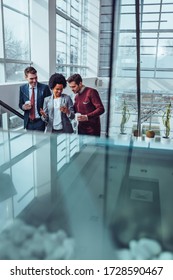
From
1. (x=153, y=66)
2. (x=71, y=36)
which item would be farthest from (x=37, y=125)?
(x=153, y=66)

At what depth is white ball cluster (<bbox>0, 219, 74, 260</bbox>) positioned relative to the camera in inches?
27.5

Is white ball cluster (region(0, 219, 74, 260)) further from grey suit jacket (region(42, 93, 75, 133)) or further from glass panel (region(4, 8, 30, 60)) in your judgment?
glass panel (region(4, 8, 30, 60))

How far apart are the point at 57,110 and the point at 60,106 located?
51 millimetres

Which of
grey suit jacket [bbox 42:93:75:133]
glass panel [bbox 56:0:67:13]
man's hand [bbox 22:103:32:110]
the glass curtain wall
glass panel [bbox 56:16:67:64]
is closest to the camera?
grey suit jacket [bbox 42:93:75:133]

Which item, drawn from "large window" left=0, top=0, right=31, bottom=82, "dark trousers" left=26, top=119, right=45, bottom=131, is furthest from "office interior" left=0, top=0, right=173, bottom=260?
"dark trousers" left=26, top=119, right=45, bottom=131

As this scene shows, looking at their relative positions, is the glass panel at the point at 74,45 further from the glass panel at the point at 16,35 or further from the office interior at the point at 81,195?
the office interior at the point at 81,195

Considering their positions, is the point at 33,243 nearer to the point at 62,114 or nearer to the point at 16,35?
the point at 62,114

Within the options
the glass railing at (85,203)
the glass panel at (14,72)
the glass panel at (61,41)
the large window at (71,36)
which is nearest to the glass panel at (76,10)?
the large window at (71,36)

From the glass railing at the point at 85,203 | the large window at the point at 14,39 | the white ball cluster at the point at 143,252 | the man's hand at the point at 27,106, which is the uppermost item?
the large window at the point at 14,39

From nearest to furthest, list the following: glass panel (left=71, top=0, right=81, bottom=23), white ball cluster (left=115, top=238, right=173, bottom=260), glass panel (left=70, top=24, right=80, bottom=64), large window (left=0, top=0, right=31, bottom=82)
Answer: white ball cluster (left=115, top=238, right=173, bottom=260), large window (left=0, top=0, right=31, bottom=82), glass panel (left=71, top=0, right=81, bottom=23), glass panel (left=70, top=24, right=80, bottom=64)

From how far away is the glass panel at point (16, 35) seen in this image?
3.92 m

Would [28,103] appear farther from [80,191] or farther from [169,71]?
[169,71]

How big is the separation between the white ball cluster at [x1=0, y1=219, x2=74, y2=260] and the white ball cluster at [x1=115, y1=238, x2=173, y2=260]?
0.14 meters

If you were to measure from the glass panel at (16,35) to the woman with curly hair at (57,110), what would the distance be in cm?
161
